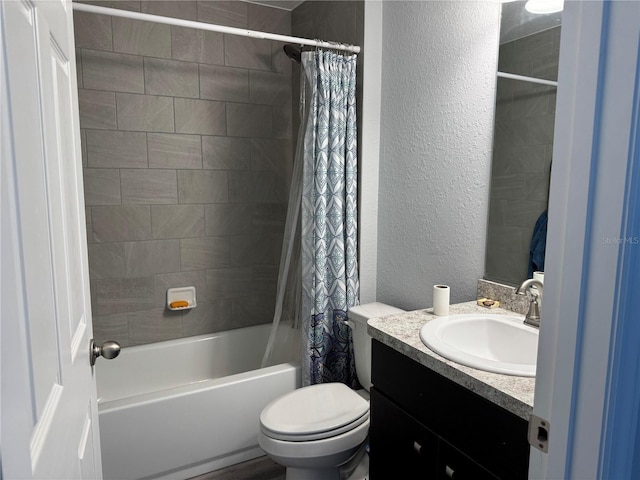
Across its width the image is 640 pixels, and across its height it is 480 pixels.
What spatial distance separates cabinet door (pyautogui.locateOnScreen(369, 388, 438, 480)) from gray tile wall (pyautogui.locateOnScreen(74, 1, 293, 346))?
159cm

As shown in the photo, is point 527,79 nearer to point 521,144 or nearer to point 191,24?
point 521,144

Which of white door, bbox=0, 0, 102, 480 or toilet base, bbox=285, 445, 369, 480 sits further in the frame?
toilet base, bbox=285, 445, 369, 480

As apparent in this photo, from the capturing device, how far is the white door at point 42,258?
46 cm

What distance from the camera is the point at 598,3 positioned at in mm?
550

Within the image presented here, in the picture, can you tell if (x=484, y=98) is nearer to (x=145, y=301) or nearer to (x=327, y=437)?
(x=327, y=437)

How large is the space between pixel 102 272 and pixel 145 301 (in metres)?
0.30

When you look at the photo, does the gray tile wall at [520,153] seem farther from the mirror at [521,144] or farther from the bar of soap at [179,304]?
the bar of soap at [179,304]

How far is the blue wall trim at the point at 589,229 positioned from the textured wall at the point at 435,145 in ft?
4.02

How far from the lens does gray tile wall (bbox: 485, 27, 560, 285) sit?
60.1 inches

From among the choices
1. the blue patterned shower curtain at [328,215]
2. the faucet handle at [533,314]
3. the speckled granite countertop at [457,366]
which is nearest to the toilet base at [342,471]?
the blue patterned shower curtain at [328,215]

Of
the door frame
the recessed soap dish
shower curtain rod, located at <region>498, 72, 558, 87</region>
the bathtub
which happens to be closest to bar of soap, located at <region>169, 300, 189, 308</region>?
the recessed soap dish

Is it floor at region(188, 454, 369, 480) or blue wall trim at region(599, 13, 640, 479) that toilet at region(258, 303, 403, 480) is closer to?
floor at region(188, 454, 369, 480)

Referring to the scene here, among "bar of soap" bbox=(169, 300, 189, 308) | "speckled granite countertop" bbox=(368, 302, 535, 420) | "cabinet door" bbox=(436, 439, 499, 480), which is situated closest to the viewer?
"speckled granite countertop" bbox=(368, 302, 535, 420)

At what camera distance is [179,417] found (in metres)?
1.99
